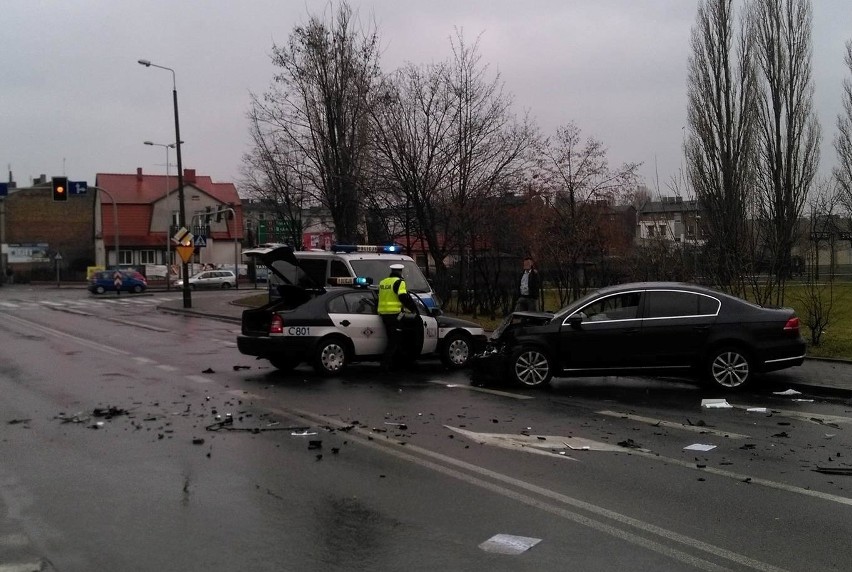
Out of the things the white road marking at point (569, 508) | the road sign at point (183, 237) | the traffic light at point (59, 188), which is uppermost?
the traffic light at point (59, 188)

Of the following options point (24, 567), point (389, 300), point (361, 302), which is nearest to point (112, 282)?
point (361, 302)

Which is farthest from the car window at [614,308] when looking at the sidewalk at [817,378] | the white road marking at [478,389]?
the sidewalk at [817,378]

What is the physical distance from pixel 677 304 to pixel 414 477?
626 cm

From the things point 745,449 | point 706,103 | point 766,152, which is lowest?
point 745,449

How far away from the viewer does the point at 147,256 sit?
74562 millimetres

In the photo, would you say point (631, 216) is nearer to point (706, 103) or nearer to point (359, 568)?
→ point (706, 103)

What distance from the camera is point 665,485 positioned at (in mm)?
6410

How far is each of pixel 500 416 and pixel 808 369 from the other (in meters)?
6.27

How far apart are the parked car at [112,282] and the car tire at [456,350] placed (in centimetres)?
4287

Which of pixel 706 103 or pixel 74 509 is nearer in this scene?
pixel 74 509

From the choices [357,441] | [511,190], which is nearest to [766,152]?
[511,190]

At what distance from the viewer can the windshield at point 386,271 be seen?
15641 millimetres

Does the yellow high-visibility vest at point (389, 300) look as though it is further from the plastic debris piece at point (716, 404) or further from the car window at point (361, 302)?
the plastic debris piece at point (716, 404)

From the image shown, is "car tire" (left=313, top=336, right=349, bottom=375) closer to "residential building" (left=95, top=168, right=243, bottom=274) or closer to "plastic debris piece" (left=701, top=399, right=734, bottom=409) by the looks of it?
"plastic debris piece" (left=701, top=399, right=734, bottom=409)
